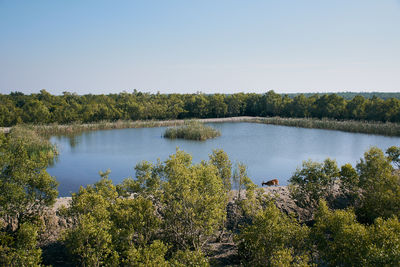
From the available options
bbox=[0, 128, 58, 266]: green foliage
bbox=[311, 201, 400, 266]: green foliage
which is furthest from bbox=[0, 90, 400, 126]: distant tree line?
bbox=[311, 201, 400, 266]: green foliage

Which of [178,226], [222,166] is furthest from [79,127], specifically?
[178,226]

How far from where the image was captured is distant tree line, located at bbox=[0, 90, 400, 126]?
40.9 m

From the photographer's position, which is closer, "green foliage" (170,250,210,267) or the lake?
"green foliage" (170,250,210,267)

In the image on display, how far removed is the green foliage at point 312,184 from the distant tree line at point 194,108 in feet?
107

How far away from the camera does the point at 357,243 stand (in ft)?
23.5

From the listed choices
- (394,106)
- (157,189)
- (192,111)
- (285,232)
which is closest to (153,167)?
(157,189)

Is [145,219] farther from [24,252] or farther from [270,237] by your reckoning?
[270,237]

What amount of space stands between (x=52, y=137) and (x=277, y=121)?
32.1 m

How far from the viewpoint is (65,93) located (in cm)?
6612

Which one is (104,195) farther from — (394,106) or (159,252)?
(394,106)

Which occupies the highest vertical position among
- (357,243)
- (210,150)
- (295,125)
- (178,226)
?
(295,125)

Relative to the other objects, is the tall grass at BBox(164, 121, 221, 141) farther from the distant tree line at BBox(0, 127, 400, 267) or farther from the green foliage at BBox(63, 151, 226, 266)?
the green foliage at BBox(63, 151, 226, 266)

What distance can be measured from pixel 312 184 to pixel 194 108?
46866 millimetres

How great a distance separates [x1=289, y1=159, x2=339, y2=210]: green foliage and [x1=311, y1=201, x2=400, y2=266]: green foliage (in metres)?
4.13
